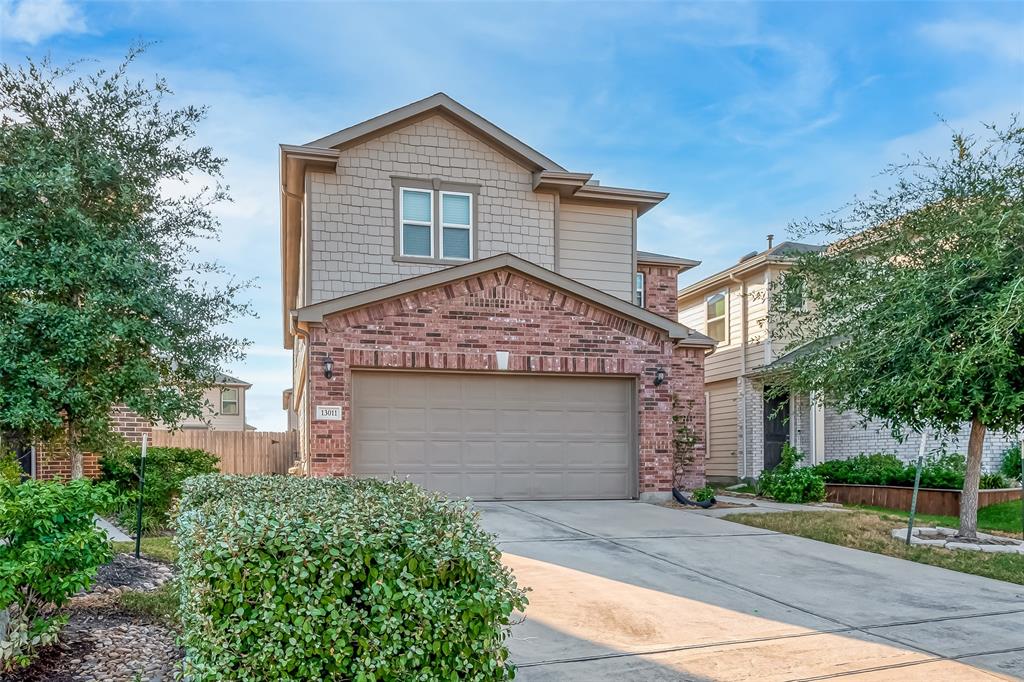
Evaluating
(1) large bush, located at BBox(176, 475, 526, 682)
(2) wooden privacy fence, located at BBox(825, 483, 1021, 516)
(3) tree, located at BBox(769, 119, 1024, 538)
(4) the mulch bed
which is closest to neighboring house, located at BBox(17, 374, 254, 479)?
(4) the mulch bed

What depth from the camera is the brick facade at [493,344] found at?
13.0m

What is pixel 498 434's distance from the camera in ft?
46.2

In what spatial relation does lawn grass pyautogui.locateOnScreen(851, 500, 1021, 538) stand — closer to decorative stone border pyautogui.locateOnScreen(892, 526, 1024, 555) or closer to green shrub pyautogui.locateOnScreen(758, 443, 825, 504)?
decorative stone border pyautogui.locateOnScreen(892, 526, 1024, 555)

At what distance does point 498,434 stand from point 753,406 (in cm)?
927

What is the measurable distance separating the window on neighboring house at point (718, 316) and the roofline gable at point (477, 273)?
25.7ft

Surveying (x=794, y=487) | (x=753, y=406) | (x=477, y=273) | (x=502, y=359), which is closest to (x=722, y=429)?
(x=753, y=406)

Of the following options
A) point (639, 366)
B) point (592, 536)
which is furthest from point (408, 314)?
point (592, 536)

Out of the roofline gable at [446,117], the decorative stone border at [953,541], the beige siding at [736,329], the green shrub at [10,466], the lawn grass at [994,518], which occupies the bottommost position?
the lawn grass at [994,518]

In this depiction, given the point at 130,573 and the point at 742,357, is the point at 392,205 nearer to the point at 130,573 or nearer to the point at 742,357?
the point at 130,573

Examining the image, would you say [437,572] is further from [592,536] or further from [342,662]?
[592,536]

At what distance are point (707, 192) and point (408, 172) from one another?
6047 millimetres

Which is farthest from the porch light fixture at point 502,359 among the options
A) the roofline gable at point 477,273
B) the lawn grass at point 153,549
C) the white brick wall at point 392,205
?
the lawn grass at point 153,549

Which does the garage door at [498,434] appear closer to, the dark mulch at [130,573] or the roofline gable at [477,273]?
the roofline gable at [477,273]

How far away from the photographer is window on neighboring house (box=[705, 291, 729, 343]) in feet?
73.5
